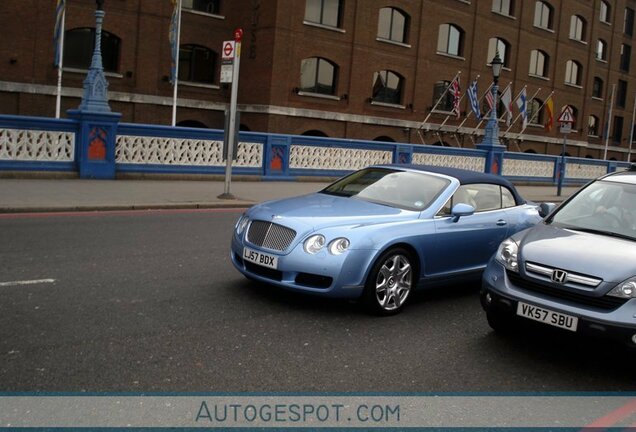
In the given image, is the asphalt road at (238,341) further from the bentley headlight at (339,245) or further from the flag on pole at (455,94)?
the flag on pole at (455,94)

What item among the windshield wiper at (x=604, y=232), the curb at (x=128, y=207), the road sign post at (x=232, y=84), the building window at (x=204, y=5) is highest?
the building window at (x=204, y=5)

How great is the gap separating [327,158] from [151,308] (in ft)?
57.9

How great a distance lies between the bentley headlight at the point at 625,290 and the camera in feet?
15.9

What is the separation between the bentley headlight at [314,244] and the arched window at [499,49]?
3806cm

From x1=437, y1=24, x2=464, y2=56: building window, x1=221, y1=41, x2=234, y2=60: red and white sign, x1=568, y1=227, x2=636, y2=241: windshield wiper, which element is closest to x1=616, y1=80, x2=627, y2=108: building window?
x1=437, y1=24, x2=464, y2=56: building window

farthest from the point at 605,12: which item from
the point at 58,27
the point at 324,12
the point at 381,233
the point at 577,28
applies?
the point at 381,233

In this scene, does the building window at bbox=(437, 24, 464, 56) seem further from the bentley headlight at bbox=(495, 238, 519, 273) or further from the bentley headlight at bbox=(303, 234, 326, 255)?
the bentley headlight at bbox=(495, 238, 519, 273)

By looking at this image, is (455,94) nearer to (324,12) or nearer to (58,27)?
(324,12)

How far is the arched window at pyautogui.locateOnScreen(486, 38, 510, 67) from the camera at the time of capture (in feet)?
137

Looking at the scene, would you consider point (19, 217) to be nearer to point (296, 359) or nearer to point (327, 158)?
point (296, 359)

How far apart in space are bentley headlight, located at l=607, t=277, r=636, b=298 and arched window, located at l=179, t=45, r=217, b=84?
29.0 metres

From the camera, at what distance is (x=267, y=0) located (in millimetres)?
31016

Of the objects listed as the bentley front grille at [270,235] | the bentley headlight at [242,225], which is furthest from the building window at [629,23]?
the bentley front grille at [270,235]

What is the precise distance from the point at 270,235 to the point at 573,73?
47.7m
